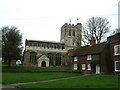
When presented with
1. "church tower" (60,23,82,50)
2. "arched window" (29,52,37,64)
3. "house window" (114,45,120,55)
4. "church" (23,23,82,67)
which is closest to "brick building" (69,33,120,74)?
"house window" (114,45,120,55)

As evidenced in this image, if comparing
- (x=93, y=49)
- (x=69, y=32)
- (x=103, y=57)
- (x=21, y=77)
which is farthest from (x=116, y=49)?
(x=69, y=32)

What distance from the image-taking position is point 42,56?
84250mm

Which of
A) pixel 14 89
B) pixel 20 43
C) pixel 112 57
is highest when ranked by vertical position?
pixel 20 43

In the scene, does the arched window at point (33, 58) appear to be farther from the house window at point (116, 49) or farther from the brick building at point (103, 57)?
the house window at point (116, 49)

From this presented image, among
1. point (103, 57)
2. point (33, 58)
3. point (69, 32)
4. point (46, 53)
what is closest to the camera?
point (103, 57)

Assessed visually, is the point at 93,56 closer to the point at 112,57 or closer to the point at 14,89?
the point at 112,57

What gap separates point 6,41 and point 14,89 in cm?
3428

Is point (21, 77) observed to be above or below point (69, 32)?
below

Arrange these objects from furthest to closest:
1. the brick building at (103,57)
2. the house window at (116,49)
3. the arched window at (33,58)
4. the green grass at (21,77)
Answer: the arched window at (33,58), the brick building at (103,57), the house window at (116,49), the green grass at (21,77)

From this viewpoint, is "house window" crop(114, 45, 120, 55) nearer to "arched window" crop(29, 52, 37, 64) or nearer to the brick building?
the brick building

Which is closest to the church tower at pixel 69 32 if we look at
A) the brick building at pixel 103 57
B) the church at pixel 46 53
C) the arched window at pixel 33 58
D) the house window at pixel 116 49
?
the church at pixel 46 53

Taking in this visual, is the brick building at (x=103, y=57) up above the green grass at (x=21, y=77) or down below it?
above

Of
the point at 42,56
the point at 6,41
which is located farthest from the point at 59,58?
the point at 6,41

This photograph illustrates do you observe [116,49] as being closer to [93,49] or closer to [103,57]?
[103,57]
